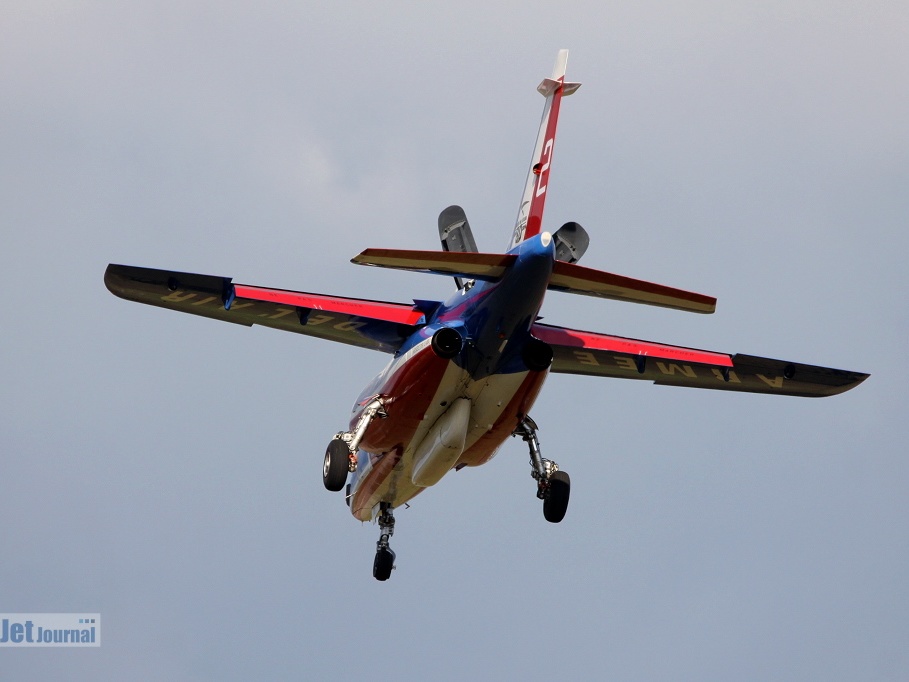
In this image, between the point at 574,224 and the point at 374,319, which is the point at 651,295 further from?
the point at 374,319

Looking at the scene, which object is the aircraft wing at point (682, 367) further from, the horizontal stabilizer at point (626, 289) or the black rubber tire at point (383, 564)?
the black rubber tire at point (383, 564)

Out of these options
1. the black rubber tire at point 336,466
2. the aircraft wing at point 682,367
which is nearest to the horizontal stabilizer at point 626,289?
the aircraft wing at point 682,367

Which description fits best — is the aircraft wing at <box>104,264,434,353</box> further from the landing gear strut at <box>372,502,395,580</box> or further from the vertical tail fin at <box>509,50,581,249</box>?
the landing gear strut at <box>372,502,395,580</box>

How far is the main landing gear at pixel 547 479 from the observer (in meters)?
28.6

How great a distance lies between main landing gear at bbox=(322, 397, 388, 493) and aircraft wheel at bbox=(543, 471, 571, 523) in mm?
4034

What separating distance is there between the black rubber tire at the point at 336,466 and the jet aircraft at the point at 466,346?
0.08 ft

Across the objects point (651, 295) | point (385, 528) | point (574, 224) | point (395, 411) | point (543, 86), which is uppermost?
point (543, 86)

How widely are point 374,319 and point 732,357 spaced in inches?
314

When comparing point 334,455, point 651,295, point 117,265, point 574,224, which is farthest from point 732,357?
point 117,265

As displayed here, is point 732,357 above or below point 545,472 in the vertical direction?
above

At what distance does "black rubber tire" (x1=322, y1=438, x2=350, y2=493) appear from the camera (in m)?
28.0

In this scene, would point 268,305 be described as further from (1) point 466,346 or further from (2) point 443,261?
(2) point 443,261

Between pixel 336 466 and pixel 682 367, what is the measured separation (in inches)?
332

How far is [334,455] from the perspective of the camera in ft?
92.2
